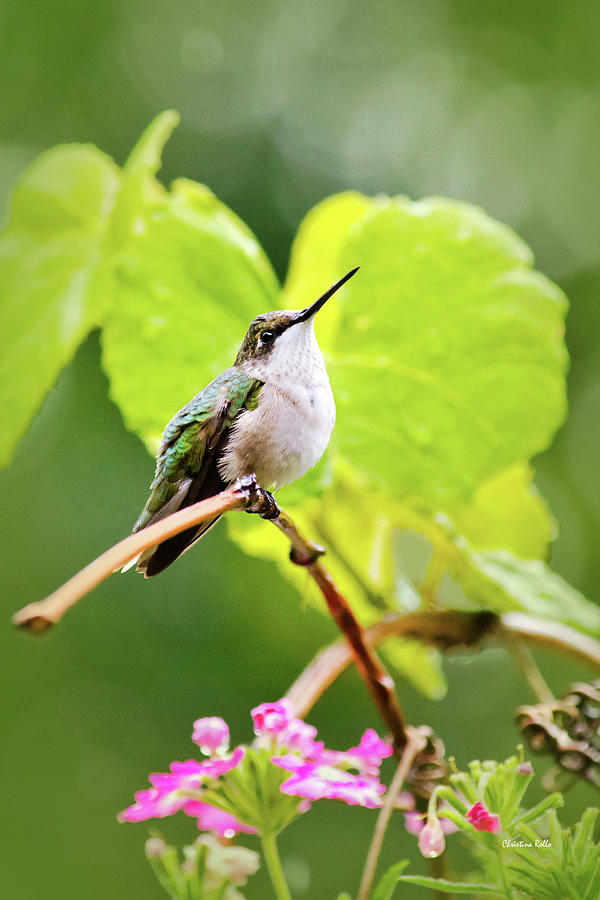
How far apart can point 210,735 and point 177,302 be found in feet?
0.72

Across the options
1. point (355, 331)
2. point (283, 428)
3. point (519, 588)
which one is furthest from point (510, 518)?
point (283, 428)

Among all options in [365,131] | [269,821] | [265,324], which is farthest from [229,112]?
[269,821]

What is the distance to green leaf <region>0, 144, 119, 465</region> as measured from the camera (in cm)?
44

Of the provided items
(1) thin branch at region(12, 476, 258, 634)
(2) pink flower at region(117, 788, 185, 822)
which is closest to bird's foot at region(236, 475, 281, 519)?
(1) thin branch at region(12, 476, 258, 634)

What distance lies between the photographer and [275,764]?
0.95 feet

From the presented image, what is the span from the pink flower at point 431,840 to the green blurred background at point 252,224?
0.56m

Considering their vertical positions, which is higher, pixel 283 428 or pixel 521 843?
pixel 283 428

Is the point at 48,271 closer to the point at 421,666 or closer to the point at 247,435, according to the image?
the point at 247,435

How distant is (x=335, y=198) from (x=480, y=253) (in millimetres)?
138

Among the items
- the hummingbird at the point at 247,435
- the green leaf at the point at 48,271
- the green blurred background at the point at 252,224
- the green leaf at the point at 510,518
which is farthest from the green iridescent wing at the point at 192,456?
the green blurred background at the point at 252,224

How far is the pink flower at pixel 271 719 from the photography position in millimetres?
295

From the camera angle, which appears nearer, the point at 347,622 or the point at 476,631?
the point at 347,622

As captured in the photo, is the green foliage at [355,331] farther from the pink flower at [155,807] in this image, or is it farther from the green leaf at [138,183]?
the pink flower at [155,807]

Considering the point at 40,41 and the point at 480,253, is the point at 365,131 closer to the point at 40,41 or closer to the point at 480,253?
the point at 40,41
